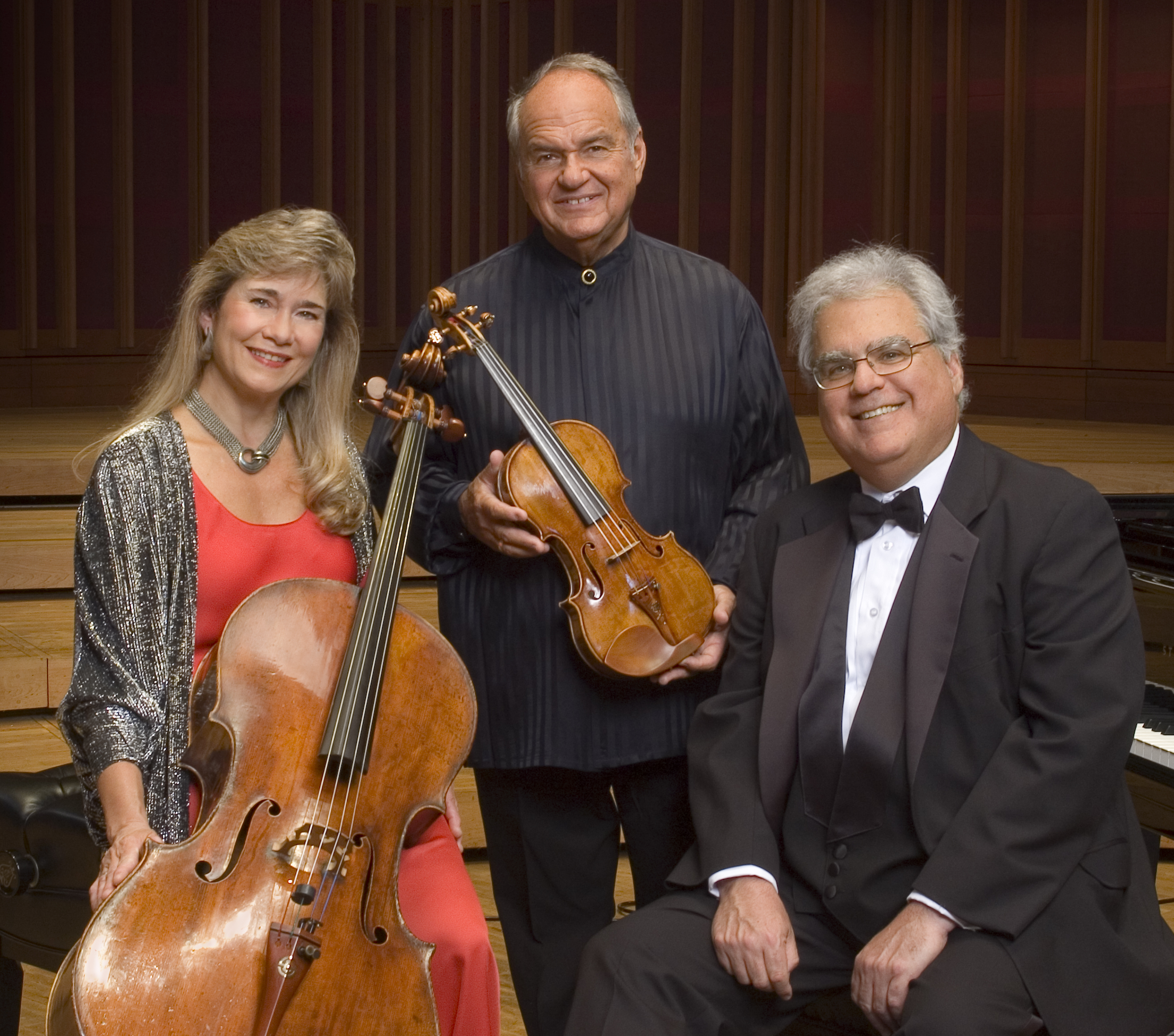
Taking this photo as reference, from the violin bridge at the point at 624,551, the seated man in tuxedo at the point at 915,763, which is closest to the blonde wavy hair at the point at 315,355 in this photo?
the violin bridge at the point at 624,551

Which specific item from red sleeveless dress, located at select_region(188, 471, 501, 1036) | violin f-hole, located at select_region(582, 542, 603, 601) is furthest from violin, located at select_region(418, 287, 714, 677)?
red sleeveless dress, located at select_region(188, 471, 501, 1036)

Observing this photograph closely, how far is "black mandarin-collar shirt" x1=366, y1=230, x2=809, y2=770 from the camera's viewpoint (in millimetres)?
2135

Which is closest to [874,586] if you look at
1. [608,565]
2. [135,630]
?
[608,565]

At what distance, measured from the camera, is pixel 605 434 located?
2139mm

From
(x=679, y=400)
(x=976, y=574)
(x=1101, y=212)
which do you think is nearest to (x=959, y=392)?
(x=976, y=574)

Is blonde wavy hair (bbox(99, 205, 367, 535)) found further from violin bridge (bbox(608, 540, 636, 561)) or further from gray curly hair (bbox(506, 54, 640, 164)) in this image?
violin bridge (bbox(608, 540, 636, 561))

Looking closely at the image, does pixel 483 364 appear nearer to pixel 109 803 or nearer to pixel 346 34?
pixel 109 803

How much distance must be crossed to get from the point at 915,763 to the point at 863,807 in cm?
9

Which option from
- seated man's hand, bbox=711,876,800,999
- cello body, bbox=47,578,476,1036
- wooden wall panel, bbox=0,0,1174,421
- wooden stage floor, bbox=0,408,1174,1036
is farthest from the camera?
wooden wall panel, bbox=0,0,1174,421

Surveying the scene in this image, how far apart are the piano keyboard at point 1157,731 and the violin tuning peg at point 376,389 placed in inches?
43.9

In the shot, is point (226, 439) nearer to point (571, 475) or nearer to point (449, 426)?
point (449, 426)

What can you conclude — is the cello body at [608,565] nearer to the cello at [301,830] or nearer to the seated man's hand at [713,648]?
the seated man's hand at [713,648]

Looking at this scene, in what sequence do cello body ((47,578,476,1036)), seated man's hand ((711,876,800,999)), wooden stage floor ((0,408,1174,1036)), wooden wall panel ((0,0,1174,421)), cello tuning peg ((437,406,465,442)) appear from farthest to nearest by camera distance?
1. wooden wall panel ((0,0,1174,421))
2. wooden stage floor ((0,408,1174,1036))
3. cello tuning peg ((437,406,465,442))
4. seated man's hand ((711,876,800,999))
5. cello body ((47,578,476,1036))

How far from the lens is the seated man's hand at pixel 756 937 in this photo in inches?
70.8
